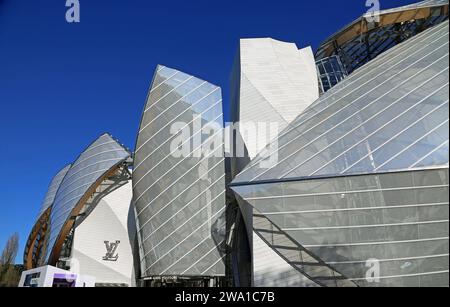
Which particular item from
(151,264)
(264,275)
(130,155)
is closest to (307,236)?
(264,275)

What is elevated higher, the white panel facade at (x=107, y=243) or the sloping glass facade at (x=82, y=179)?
the sloping glass facade at (x=82, y=179)

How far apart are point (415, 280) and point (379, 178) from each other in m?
3.35

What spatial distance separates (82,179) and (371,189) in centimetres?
2015

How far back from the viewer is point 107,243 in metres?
24.5

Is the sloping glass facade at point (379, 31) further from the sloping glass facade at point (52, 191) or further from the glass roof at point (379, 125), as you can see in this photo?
the sloping glass facade at point (52, 191)

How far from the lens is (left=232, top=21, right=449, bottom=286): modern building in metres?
11.1

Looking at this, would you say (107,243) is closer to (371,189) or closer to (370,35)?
(371,189)

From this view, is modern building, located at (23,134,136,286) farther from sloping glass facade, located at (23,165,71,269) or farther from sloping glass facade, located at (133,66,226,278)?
sloping glass facade, located at (23,165,71,269)

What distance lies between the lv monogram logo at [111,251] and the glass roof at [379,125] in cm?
1542

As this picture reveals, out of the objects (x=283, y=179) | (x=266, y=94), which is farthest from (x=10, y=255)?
(x=283, y=179)

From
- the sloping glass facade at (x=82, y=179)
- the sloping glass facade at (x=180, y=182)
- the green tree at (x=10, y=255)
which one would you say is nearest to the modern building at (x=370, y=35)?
the sloping glass facade at (x=180, y=182)

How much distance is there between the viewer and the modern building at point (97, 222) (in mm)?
23703

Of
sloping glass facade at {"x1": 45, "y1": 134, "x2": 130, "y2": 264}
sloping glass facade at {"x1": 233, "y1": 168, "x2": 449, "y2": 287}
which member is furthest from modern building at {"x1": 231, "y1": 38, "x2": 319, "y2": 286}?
sloping glass facade at {"x1": 45, "y1": 134, "x2": 130, "y2": 264}

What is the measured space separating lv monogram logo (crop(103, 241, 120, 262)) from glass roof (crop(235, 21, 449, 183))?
50.6 ft
